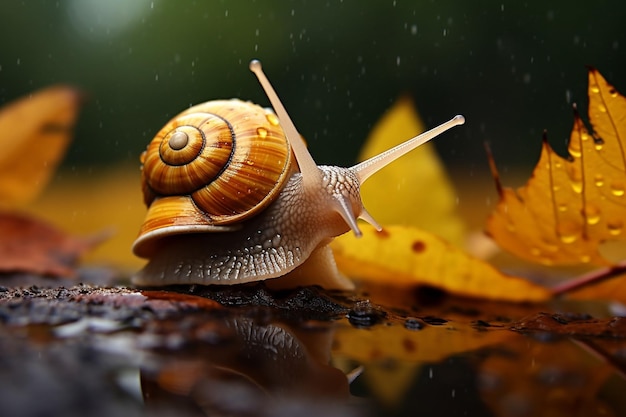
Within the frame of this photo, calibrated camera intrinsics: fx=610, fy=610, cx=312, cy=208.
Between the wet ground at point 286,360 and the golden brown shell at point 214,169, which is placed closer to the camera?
the wet ground at point 286,360

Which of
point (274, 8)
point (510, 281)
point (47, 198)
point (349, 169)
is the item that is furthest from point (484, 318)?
point (47, 198)

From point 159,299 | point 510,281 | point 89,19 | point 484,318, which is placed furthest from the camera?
point 89,19

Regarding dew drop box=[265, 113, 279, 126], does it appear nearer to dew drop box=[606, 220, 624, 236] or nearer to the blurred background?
dew drop box=[606, 220, 624, 236]

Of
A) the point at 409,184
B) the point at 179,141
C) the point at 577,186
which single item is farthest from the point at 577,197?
A: the point at 179,141

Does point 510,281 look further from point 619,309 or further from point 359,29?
point 359,29

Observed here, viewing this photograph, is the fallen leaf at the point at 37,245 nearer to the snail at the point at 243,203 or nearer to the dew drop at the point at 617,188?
the snail at the point at 243,203

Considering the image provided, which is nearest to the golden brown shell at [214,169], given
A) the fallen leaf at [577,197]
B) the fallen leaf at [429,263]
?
the fallen leaf at [429,263]

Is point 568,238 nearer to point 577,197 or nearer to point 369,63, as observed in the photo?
point 577,197

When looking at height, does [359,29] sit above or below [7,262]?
above
